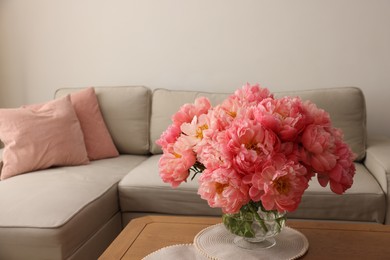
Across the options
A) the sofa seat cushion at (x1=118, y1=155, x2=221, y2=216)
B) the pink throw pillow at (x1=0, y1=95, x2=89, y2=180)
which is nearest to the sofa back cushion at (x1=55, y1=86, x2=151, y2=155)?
the pink throw pillow at (x1=0, y1=95, x2=89, y2=180)

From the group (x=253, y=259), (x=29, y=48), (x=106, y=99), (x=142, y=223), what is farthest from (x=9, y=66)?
(x=253, y=259)

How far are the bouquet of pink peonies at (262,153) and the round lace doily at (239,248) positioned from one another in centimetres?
18

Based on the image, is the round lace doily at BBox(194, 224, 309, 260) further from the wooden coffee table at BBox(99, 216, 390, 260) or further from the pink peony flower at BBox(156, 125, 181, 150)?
the pink peony flower at BBox(156, 125, 181, 150)

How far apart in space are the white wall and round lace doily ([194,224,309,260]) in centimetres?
172

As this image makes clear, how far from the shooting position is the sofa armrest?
79.2 inches

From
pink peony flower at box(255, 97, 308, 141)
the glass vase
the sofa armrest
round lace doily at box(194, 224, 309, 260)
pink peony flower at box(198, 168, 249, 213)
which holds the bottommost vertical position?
the sofa armrest

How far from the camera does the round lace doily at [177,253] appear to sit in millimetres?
1275

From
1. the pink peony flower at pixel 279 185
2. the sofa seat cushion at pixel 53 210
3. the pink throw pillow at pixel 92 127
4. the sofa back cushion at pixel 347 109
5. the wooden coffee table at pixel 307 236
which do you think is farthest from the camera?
the pink throw pillow at pixel 92 127

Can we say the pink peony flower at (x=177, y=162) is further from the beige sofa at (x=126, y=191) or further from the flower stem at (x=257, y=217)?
the beige sofa at (x=126, y=191)

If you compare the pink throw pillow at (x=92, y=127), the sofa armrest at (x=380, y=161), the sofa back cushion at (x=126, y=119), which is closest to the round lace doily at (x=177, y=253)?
the sofa armrest at (x=380, y=161)

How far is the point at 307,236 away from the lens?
140cm

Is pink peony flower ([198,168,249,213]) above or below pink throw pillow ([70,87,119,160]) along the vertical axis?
above

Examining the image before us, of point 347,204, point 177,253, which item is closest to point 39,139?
point 177,253

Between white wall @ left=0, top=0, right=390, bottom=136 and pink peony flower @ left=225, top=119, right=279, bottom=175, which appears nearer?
pink peony flower @ left=225, top=119, right=279, bottom=175
